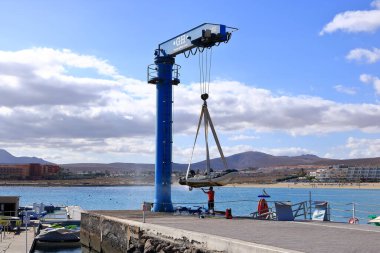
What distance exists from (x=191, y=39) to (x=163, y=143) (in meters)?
6.42

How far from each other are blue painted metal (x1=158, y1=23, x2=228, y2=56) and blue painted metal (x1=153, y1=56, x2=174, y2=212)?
1.34 m

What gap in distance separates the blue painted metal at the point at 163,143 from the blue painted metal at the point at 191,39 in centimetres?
134

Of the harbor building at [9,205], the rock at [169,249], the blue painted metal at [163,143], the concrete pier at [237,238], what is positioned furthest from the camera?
the harbor building at [9,205]

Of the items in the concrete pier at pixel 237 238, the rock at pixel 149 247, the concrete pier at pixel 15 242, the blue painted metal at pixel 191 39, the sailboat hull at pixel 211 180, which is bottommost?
the concrete pier at pixel 15 242

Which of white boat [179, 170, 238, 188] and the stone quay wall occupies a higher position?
white boat [179, 170, 238, 188]

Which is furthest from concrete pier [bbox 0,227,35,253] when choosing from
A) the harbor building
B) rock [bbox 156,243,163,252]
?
rock [bbox 156,243,163,252]

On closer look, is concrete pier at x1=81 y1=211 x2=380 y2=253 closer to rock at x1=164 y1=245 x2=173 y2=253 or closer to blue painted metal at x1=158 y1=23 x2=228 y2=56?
rock at x1=164 y1=245 x2=173 y2=253

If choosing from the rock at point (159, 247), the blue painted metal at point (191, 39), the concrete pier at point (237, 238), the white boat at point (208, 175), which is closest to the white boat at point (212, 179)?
the white boat at point (208, 175)

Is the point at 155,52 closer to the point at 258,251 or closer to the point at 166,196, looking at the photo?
the point at 166,196

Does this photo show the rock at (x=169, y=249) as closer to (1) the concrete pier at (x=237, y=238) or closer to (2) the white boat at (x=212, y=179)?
(1) the concrete pier at (x=237, y=238)

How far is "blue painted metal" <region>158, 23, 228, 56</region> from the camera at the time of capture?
91.4 ft

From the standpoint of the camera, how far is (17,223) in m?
40.1

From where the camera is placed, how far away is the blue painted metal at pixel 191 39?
27.9 metres

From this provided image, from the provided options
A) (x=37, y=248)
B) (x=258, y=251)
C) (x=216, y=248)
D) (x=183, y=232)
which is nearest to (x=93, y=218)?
(x=37, y=248)
